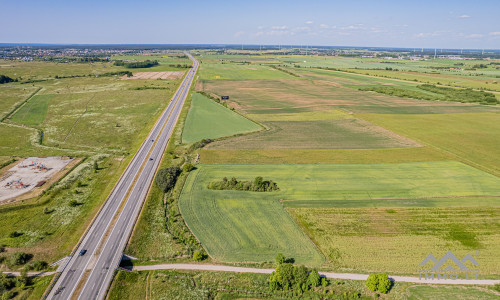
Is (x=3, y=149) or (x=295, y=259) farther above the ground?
(x=3, y=149)

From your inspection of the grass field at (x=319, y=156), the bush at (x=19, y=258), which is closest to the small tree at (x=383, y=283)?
the grass field at (x=319, y=156)

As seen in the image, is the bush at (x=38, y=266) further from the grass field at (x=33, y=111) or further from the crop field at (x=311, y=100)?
the grass field at (x=33, y=111)

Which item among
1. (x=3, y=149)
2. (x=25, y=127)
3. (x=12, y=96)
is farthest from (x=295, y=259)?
(x=12, y=96)

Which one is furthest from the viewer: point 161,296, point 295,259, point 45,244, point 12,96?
point 12,96

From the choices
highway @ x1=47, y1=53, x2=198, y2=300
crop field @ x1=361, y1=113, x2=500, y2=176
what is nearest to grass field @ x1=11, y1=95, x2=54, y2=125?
highway @ x1=47, y1=53, x2=198, y2=300

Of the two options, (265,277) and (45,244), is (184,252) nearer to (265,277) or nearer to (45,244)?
(265,277)

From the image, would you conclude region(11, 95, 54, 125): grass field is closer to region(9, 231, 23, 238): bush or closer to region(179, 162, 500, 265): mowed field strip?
region(9, 231, 23, 238): bush

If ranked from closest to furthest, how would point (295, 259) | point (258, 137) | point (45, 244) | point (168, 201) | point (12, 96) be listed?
1. point (295, 259)
2. point (45, 244)
3. point (168, 201)
4. point (258, 137)
5. point (12, 96)
